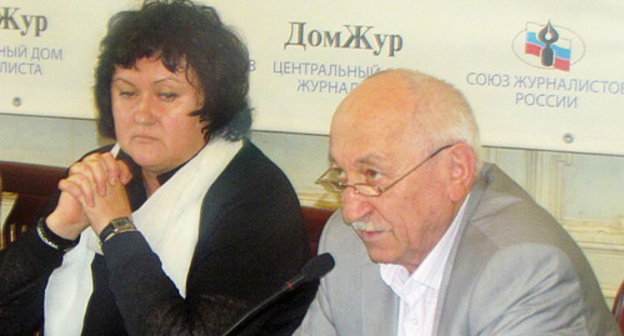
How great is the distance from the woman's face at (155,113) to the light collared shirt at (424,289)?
781mm

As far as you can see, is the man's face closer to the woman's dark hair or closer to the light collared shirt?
the light collared shirt

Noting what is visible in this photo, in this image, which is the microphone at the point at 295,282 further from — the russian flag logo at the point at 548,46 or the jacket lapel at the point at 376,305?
the russian flag logo at the point at 548,46

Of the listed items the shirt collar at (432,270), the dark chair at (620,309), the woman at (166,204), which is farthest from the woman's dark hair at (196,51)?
the dark chair at (620,309)

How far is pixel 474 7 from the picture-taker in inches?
108

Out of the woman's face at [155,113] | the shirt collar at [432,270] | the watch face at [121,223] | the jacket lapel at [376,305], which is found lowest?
the jacket lapel at [376,305]

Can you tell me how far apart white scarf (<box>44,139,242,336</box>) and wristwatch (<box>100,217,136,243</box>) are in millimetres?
162

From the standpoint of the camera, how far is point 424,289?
1.86m

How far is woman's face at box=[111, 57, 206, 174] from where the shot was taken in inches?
92.7

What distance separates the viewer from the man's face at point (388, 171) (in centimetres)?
173

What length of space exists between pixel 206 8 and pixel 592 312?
130cm

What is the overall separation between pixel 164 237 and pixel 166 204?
87mm

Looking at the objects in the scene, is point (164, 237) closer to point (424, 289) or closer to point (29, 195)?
point (424, 289)

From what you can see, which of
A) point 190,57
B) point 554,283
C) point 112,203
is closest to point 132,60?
point 190,57

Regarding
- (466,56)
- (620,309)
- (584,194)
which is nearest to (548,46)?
(466,56)
